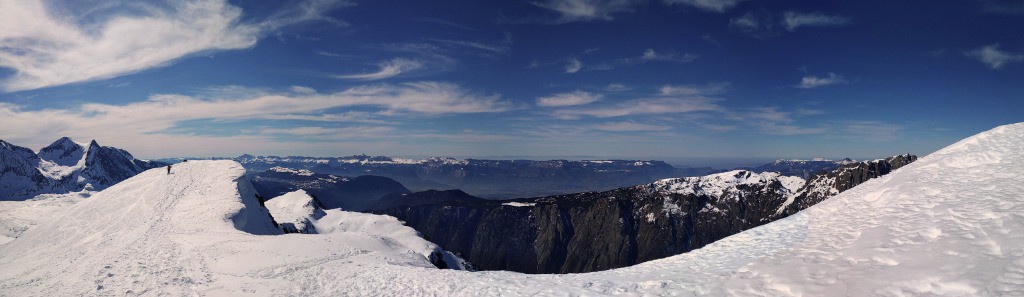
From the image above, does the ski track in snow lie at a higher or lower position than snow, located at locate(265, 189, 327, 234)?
higher

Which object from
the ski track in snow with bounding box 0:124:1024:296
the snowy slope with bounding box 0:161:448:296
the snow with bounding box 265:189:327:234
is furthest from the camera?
the snow with bounding box 265:189:327:234

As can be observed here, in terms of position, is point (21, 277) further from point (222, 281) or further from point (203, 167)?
point (203, 167)

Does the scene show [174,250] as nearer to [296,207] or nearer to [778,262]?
[778,262]

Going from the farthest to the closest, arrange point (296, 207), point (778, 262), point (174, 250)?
point (296, 207)
point (174, 250)
point (778, 262)

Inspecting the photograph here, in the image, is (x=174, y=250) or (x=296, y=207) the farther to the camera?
(x=296, y=207)

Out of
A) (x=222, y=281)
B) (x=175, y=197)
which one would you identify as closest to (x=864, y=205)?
(x=222, y=281)

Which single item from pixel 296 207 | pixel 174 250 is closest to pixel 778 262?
pixel 174 250

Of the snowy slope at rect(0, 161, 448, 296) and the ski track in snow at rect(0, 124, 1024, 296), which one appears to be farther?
the snowy slope at rect(0, 161, 448, 296)

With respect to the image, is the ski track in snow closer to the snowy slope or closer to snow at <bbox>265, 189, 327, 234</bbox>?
the snowy slope

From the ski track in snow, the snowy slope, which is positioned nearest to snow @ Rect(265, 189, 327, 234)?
the snowy slope
